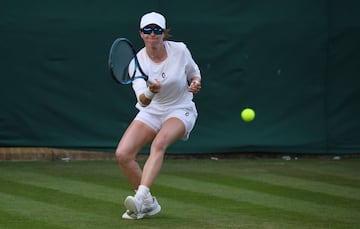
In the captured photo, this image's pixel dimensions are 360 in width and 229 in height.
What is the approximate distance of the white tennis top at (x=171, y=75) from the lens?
24.8ft

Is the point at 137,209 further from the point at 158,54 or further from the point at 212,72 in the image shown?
the point at 212,72

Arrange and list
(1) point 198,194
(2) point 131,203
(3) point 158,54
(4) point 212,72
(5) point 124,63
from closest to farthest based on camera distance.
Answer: (2) point 131,203, (5) point 124,63, (3) point 158,54, (1) point 198,194, (4) point 212,72

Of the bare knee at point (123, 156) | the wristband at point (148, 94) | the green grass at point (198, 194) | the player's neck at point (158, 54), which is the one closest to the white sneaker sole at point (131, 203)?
the green grass at point (198, 194)

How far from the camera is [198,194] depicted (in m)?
9.02

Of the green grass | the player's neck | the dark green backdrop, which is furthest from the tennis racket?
the dark green backdrop

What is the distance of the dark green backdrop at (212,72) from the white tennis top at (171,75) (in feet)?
13.5

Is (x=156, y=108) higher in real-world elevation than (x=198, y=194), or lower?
higher


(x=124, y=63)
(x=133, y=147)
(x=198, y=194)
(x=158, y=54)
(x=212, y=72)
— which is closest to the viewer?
(x=124, y=63)

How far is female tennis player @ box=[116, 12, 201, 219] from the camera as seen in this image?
7391 millimetres

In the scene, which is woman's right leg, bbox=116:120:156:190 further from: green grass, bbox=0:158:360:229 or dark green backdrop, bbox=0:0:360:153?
dark green backdrop, bbox=0:0:360:153

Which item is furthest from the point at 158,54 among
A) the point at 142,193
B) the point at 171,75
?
the point at 142,193

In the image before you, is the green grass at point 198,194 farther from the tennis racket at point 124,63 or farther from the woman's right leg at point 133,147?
the tennis racket at point 124,63

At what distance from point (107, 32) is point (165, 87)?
429 centimetres

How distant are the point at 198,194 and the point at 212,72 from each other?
3232mm
